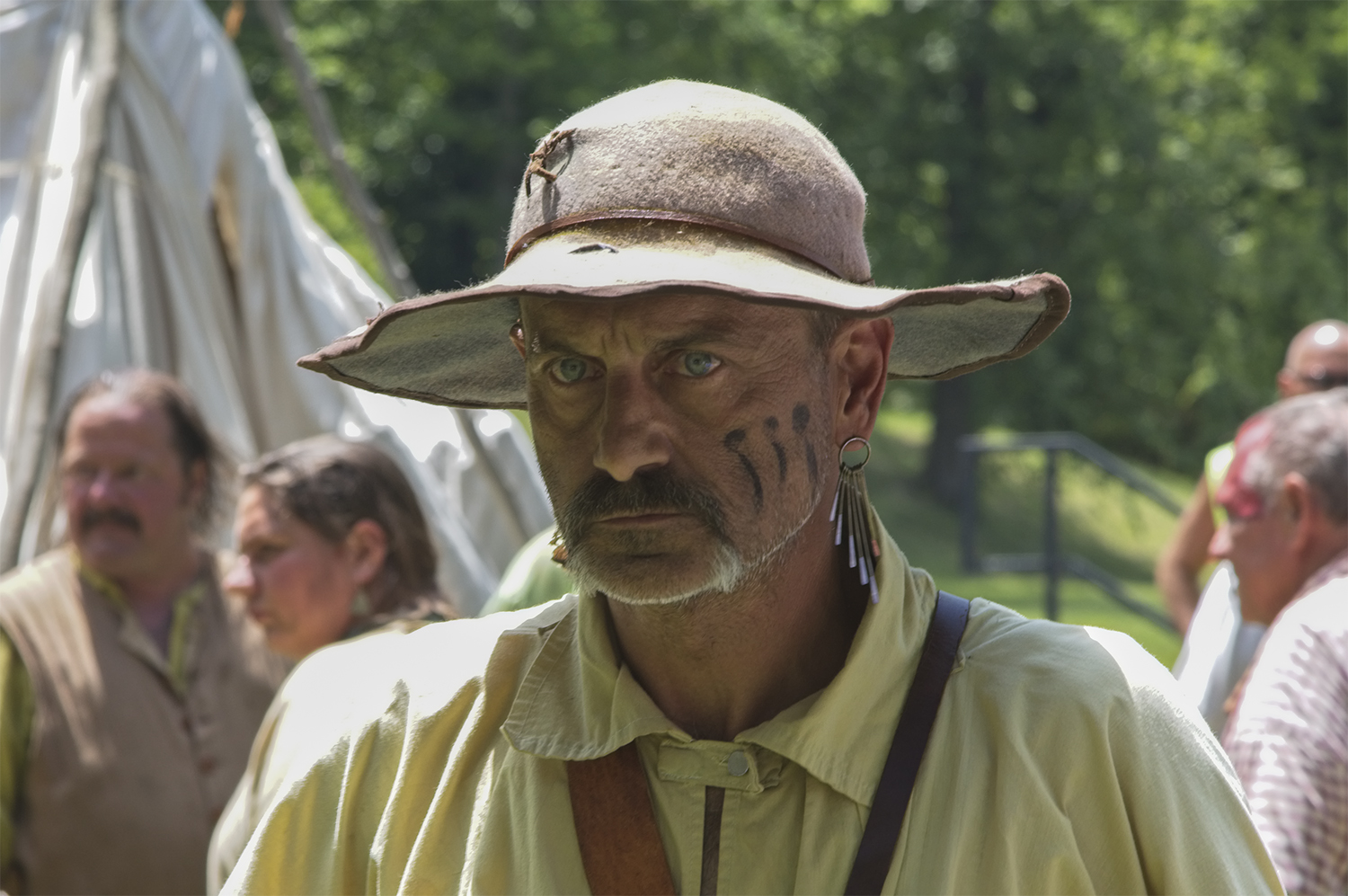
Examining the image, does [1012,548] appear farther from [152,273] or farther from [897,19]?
[897,19]

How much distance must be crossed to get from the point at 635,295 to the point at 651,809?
622mm

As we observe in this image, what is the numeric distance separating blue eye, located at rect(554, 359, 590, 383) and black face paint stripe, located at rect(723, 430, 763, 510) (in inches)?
7.6

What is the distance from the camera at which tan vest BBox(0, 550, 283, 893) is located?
4.20 meters

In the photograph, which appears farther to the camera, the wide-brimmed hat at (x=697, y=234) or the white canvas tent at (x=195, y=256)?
the white canvas tent at (x=195, y=256)

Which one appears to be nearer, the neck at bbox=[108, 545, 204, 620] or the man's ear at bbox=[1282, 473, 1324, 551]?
the man's ear at bbox=[1282, 473, 1324, 551]

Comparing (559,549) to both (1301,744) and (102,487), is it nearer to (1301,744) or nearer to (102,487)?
(1301,744)

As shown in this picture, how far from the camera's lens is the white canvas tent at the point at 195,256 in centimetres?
591

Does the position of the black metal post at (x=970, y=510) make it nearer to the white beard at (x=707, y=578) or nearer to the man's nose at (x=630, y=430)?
the white beard at (x=707, y=578)

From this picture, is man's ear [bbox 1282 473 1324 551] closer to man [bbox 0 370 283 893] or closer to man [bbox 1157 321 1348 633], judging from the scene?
man [bbox 1157 321 1348 633]

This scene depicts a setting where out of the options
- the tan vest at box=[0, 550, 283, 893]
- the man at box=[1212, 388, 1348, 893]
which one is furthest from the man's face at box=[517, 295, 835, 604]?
the tan vest at box=[0, 550, 283, 893]

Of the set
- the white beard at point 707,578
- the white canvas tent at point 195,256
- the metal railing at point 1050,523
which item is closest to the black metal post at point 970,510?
the metal railing at point 1050,523

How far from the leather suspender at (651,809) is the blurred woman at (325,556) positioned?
1.91m

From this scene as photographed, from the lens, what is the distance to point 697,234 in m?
1.97

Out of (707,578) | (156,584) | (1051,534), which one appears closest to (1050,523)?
(1051,534)
